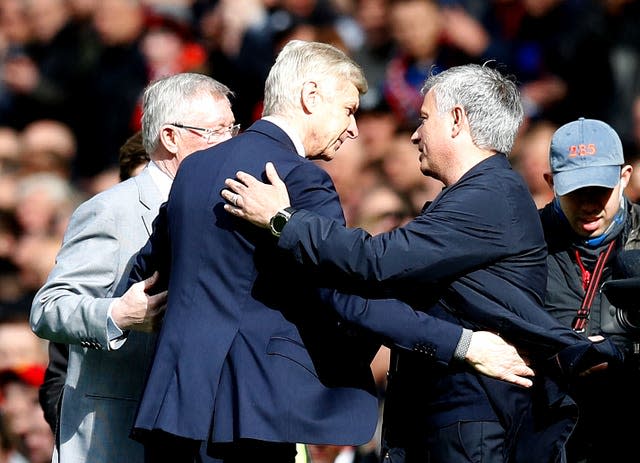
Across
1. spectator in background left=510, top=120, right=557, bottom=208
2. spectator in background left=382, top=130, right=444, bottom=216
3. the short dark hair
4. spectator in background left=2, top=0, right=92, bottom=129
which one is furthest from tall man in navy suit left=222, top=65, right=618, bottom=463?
spectator in background left=2, top=0, right=92, bottom=129

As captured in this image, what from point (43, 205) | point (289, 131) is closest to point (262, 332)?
point (289, 131)

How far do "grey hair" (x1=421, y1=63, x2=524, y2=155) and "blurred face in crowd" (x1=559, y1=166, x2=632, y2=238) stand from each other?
1.42 feet

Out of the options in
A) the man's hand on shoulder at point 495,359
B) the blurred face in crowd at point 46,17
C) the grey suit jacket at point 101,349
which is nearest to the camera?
the man's hand on shoulder at point 495,359

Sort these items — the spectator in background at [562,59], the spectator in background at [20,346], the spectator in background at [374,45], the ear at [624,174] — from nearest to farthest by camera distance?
1. the ear at [624,174]
2. the spectator in background at [562,59]
3. the spectator in background at [20,346]
4. the spectator in background at [374,45]

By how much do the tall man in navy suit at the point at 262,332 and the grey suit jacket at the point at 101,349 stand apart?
1.14 ft

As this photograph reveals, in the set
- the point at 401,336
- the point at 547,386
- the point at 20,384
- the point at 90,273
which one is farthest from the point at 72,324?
the point at 20,384

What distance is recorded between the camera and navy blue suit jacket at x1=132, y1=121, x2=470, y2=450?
3547 mm

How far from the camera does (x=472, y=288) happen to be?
12.7 ft

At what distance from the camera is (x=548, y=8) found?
23.2ft

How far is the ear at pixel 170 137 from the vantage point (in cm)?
429

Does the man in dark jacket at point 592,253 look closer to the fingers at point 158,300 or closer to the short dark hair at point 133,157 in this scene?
the fingers at point 158,300

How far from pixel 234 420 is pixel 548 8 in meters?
4.17

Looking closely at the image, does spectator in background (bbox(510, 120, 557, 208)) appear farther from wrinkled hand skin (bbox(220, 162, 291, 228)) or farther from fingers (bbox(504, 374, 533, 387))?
wrinkled hand skin (bbox(220, 162, 291, 228))

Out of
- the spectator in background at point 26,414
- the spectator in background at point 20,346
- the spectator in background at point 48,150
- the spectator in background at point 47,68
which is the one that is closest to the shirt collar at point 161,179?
the spectator in background at point 26,414
